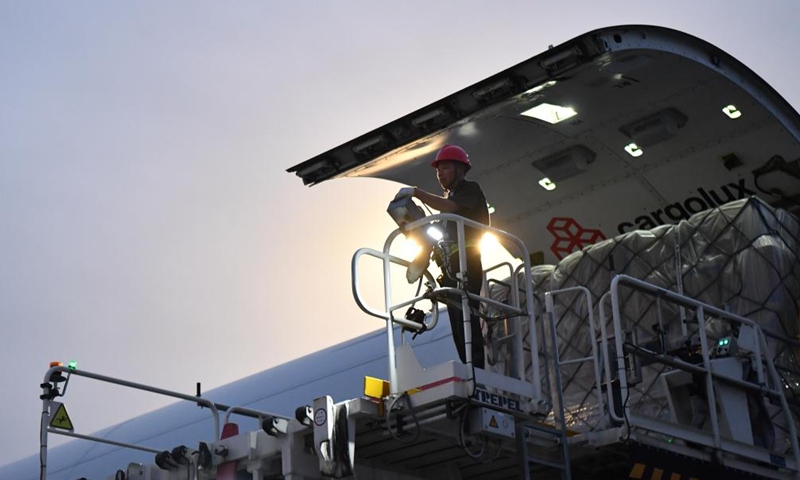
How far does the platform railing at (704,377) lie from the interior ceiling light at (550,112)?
2793mm

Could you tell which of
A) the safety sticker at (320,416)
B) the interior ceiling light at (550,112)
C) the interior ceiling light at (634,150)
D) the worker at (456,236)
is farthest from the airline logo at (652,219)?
the safety sticker at (320,416)

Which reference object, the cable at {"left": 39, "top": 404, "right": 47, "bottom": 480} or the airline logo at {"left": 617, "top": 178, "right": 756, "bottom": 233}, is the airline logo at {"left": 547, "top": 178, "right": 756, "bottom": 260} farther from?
the cable at {"left": 39, "top": 404, "right": 47, "bottom": 480}

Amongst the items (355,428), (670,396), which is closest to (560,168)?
(670,396)

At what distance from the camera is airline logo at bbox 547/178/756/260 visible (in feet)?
39.5

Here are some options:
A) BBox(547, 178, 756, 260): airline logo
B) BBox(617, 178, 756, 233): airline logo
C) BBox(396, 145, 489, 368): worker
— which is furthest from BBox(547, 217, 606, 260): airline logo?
BBox(396, 145, 489, 368): worker

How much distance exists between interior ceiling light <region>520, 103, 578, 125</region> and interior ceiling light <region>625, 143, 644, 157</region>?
768mm

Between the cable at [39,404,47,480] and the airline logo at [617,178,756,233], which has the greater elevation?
the airline logo at [617,178,756,233]

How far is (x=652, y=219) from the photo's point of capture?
12.5m

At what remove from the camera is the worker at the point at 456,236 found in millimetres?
8234

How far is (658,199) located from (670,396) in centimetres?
342

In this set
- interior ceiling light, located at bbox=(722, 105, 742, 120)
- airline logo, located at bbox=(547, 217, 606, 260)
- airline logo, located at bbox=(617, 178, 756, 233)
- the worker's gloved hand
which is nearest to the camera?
the worker's gloved hand

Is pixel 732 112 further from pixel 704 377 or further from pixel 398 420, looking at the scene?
pixel 398 420

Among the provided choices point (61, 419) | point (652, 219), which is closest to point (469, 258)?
point (61, 419)

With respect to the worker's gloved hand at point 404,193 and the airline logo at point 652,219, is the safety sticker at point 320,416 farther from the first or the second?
the airline logo at point 652,219
